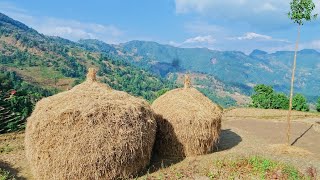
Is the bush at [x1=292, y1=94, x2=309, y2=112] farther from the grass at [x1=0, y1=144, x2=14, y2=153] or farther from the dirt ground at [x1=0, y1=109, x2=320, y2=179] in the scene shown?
the grass at [x1=0, y1=144, x2=14, y2=153]

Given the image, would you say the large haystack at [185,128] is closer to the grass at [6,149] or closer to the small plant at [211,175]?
the small plant at [211,175]

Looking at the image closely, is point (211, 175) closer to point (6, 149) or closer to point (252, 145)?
point (252, 145)

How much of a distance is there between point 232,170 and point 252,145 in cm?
530

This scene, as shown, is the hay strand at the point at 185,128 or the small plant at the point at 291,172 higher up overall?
the hay strand at the point at 185,128

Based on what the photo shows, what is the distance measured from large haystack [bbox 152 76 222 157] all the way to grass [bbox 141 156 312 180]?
1.05 m

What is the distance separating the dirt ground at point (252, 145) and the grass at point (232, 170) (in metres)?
0.36

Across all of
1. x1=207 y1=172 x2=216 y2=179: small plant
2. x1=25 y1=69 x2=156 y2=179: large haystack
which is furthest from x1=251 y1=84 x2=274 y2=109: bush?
x1=25 y1=69 x2=156 y2=179: large haystack

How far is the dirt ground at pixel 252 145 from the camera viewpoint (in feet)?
40.8

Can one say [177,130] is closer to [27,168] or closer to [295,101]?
[27,168]

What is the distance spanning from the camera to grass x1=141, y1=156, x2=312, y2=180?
10828mm

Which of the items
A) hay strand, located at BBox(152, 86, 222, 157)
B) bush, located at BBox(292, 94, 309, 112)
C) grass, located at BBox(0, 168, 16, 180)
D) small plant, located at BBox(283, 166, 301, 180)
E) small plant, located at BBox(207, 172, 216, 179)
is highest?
hay strand, located at BBox(152, 86, 222, 157)

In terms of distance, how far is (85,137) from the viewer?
948 centimetres

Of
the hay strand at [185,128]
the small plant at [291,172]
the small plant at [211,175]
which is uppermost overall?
the hay strand at [185,128]

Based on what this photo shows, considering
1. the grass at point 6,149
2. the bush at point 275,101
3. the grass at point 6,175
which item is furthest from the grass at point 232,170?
the bush at point 275,101
